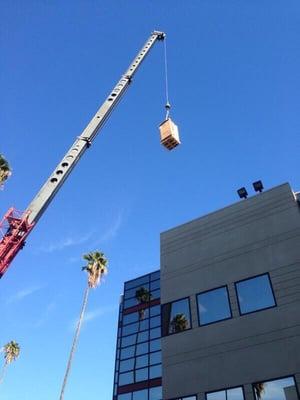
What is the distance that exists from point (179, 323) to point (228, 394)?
413 cm

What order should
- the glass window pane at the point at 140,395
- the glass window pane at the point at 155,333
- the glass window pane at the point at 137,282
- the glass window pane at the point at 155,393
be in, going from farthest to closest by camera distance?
1. the glass window pane at the point at 137,282
2. the glass window pane at the point at 155,333
3. the glass window pane at the point at 140,395
4. the glass window pane at the point at 155,393

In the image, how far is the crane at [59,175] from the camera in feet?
45.9

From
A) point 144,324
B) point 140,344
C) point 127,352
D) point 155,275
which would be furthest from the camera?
point 155,275

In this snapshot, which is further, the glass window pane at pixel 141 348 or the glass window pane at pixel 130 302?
the glass window pane at pixel 130 302

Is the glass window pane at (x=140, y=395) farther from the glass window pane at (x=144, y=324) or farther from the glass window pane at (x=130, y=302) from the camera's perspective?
the glass window pane at (x=130, y=302)

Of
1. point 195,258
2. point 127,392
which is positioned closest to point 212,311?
point 195,258

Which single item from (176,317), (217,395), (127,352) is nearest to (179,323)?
(176,317)

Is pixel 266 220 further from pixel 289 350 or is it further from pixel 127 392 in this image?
pixel 127 392

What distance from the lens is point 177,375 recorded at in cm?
1809

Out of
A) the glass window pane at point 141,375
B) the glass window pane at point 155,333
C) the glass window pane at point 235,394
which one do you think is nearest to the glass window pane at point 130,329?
the glass window pane at point 155,333

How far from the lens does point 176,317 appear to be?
1992cm

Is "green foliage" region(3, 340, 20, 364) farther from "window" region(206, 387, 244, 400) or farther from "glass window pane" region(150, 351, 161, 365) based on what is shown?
"window" region(206, 387, 244, 400)

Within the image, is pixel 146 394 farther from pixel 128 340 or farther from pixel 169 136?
pixel 169 136

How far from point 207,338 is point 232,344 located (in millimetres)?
1253
